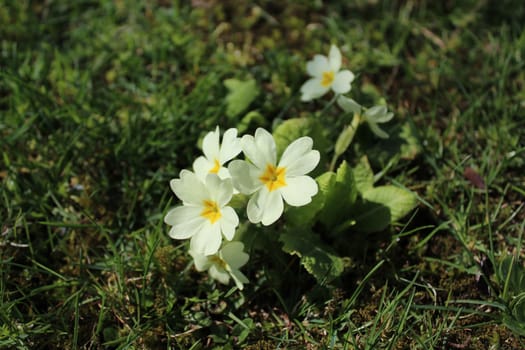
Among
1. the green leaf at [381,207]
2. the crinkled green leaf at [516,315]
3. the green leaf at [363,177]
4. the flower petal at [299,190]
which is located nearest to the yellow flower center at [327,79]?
the green leaf at [363,177]

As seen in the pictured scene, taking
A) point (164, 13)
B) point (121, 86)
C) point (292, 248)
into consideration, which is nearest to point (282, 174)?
point (292, 248)

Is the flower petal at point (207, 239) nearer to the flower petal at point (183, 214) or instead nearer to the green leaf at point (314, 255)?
the flower petal at point (183, 214)

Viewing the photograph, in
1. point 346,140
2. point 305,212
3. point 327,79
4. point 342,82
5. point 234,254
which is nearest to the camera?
point 234,254

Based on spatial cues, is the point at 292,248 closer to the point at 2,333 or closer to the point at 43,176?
the point at 2,333

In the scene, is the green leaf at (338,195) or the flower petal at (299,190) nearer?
the flower petal at (299,190)

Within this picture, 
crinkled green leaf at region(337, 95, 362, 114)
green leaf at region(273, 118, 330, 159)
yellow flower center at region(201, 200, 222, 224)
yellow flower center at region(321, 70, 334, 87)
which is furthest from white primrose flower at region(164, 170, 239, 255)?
yellow flower center at region(321, 70, 334, 87)

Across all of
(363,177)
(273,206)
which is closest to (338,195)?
(363,177)

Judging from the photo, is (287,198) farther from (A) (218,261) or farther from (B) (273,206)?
(A) (218,261)
